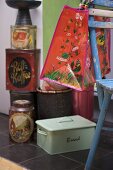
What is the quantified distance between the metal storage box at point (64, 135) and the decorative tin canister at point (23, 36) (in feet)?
2.36

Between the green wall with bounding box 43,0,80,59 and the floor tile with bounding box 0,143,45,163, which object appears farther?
the green wall with bounding box 43,0,80,59

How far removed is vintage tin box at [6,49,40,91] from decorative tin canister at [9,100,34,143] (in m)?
0.33

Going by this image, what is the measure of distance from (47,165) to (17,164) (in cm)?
19

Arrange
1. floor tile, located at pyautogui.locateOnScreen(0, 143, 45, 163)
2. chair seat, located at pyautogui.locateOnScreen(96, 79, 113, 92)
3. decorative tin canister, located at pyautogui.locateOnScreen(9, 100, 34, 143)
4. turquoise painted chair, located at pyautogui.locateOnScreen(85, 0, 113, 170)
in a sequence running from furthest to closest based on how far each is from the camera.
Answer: decorative tin canister, located at pyautogui.locateOnScreen(9, 100, 34, 143)
floor tile, located at pyautogui.locateOnScreen(0, 143, 45, 163)
turquoise painted chair, located at pyautogui.locateOnScreen(85, 0, 113, 170)
chair seat, located at pyautogui.locateOnScreen(96, 79, 113, 92)

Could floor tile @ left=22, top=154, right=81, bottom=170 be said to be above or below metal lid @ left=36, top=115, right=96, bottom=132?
below

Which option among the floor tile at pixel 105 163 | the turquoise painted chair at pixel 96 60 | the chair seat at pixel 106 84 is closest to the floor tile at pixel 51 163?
the floor tile at pixel 105 163

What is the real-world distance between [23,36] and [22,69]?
286 mm

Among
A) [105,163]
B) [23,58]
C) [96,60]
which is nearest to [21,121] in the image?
[23,58]

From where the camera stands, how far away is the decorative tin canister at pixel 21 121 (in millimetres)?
2455

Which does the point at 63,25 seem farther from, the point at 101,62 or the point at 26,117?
the point at 26,117

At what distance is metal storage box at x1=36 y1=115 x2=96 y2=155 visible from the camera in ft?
7.47

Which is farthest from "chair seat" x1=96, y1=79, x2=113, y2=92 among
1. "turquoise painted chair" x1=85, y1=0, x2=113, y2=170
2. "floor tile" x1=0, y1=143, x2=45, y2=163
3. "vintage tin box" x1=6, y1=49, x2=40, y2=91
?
"vintage tin box" x1=6, y1=49, x2=40, y2=91

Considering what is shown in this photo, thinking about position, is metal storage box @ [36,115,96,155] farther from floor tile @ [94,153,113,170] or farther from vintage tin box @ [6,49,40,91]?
vintage tin box @ [6,49,40,91]

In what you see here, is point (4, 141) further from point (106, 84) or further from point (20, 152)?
point (106, 84)
